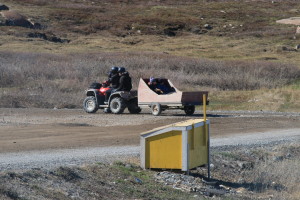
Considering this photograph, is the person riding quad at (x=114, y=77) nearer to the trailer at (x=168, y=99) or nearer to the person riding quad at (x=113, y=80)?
the person riding quad at (x=113, y=80)

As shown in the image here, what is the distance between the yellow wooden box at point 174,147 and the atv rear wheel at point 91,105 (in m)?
14.7

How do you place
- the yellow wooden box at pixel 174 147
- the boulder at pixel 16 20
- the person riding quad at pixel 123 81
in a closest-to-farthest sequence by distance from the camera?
the yellow wooden box at pixel 174 147
the person riding quad at pixel 123 81
the boulder at pixel 16 20

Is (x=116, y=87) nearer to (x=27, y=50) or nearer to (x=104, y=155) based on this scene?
(x=104, y=155)

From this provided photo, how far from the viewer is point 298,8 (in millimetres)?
96250

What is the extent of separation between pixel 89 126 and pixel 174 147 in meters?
10.4

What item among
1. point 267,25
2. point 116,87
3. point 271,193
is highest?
point 267,25

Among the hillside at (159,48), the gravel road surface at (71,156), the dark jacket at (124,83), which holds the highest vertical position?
the hillside at (159,48)

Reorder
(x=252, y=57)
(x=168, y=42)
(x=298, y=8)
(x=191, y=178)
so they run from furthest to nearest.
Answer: (x=298, y=8)
(x=168, y=42)
(x=252, y=57)
(x=191, y=178)

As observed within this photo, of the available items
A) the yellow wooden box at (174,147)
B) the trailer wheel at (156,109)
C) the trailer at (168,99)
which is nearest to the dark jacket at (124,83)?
the trailer at (168,99)

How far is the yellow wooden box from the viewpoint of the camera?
49.6 ft

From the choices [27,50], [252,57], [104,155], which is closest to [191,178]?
[104,155]

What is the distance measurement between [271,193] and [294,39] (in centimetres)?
6100

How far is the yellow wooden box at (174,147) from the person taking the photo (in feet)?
49.6

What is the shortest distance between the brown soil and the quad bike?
0.38m
